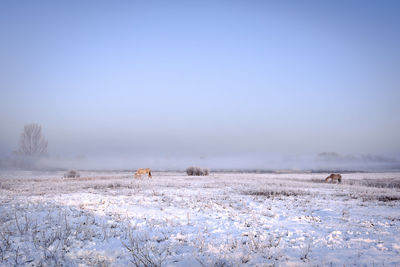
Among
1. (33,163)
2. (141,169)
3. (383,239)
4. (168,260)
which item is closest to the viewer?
(168,260)

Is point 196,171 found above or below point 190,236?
below

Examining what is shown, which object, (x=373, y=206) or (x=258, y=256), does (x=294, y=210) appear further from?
(x=258, y=256)

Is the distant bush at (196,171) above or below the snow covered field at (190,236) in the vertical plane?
below

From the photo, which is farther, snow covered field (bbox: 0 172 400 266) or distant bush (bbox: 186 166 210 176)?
distant bush (bbox: 186 166 210 176)

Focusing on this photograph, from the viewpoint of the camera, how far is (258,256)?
6.45 meters

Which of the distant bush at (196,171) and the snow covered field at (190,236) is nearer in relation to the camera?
the snow covered field at (190,236)

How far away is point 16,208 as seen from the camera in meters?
10.9

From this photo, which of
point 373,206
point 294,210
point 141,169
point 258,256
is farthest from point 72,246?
point 141,169

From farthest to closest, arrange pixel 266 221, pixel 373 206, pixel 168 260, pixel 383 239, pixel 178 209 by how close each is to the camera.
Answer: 1. pixel 373 206
2. pixel 178 209
3. pixel 266 221
4. pixel 383 239
5. pixel 168 260

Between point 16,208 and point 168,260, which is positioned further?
point 16,208

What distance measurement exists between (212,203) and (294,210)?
14.6 feet

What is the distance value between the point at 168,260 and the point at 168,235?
1815mm

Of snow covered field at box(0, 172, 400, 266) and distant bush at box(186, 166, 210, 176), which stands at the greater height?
snow covered field at box(0, 172, 400, 266)

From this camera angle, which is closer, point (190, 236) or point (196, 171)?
point (190, 236)
